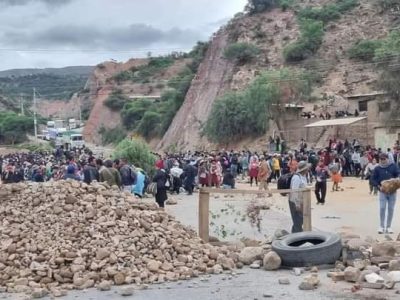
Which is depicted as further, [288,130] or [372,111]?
[288,130]

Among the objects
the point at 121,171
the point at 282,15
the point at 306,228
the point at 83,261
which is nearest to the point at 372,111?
the point at 121,171

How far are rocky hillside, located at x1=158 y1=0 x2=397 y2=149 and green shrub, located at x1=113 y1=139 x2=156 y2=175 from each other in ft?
100

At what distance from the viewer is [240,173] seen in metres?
35.9

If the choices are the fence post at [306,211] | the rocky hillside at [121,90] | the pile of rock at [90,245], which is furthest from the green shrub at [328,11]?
the pile of rock at [90,245]

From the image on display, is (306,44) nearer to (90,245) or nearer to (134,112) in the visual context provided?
(134,112)

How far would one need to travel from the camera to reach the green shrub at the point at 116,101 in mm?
123412

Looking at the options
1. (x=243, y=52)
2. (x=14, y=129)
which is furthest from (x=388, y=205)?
(x=14, y=129)

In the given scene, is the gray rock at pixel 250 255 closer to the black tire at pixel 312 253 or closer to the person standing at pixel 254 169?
the black tire at pixel 312 253

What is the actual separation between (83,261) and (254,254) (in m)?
2.75

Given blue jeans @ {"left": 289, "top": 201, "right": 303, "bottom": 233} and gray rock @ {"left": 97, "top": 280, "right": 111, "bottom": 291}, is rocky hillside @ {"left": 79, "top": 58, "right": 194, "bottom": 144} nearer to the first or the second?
blue jeans @ {"left": 289, "top": 201, "right": 303, "bottom": 233}

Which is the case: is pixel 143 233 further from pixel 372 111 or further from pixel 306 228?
pixel 372 111

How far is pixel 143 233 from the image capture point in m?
11.7

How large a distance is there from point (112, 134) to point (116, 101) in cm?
1556

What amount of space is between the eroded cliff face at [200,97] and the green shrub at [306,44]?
717 cm
